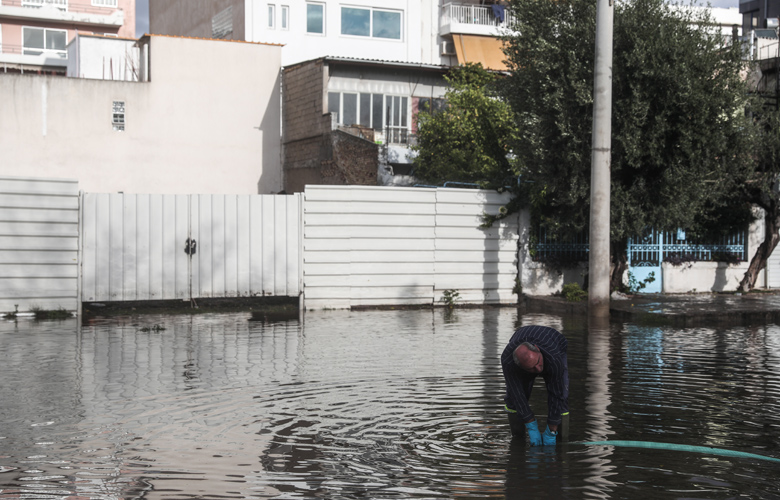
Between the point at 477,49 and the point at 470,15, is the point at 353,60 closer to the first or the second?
the point at 477,49

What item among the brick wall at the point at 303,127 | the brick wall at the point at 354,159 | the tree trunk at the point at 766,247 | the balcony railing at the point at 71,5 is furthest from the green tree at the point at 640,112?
the balcony railing at the point at 71,5

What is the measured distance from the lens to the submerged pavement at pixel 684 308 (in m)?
15.8

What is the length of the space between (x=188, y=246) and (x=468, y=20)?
3050 cm

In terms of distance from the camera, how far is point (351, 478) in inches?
231

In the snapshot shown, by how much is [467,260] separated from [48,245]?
8391mm

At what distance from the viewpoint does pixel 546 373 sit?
21.5 feet

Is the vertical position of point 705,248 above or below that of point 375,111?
below

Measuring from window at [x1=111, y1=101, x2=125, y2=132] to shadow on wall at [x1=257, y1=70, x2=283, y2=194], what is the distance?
5408 millimetres

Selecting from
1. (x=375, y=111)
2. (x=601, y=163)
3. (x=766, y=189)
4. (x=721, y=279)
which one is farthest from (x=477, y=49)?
(x=601, y=163)

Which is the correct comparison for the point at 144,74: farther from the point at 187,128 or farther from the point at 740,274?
the point at 740,274

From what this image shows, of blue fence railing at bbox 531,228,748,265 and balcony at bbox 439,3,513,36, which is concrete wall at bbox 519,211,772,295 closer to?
blue fence railing at bbox 531,228,748,265

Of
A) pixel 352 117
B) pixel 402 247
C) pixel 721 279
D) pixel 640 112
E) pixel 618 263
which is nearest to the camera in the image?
pixel 640 112

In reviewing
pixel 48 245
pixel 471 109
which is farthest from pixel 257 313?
pixel 471 109

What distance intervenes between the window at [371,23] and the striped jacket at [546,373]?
123 ft
